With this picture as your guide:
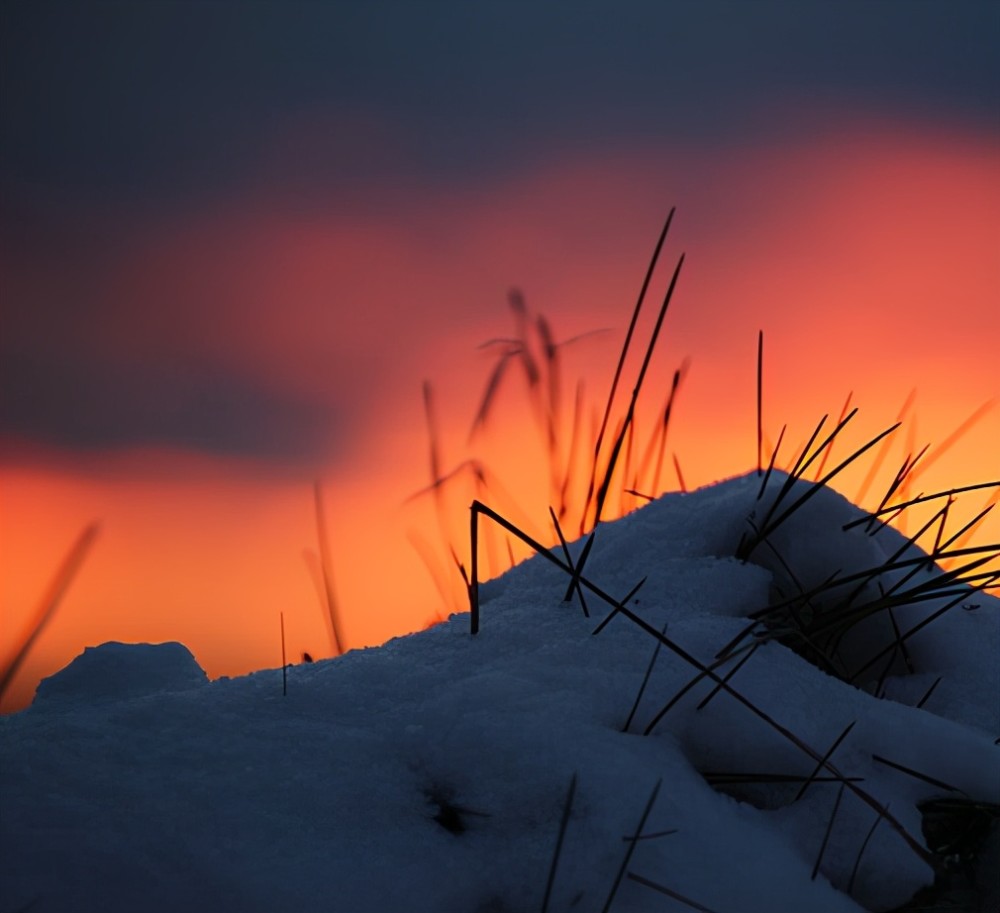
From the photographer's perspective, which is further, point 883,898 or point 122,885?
point 883,898

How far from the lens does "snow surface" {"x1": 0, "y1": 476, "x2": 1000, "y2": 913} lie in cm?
83

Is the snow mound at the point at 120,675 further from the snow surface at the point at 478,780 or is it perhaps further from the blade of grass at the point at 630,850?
the blade of grass at the point at 630,850

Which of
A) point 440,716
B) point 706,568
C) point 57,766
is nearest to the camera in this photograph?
point 57,766

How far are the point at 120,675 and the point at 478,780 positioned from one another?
0.53 meters

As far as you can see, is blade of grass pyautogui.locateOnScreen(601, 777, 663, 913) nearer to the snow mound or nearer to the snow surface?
the snow surface

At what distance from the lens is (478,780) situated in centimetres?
94

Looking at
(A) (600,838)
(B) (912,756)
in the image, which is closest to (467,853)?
(A) (600,838)

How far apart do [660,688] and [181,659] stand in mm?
654

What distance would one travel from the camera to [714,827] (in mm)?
921

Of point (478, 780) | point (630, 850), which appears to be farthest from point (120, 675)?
point (630, 850)

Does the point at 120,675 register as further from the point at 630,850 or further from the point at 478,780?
the point at 630,850

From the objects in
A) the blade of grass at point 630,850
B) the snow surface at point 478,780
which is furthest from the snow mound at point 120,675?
the blade of grass at point 630,850

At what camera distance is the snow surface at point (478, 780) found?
0.83 m

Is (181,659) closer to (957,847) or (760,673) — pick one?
(760,673)
